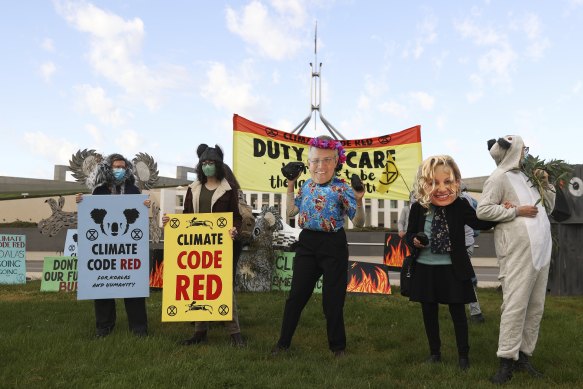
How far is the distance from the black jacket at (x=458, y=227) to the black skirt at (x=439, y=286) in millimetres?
72

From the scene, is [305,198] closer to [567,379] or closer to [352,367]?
[352,367]

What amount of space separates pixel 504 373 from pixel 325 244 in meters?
→ 1.75

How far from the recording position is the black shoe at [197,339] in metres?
4.86

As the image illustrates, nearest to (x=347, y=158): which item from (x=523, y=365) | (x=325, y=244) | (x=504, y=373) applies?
(x=325, y=244)

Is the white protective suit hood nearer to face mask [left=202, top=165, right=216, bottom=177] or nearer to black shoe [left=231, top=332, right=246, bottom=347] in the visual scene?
face mask [left=202, top=165, right=216, bottom=177]

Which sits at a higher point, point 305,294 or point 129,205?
point 129,205

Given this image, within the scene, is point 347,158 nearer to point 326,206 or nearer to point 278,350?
point 326,206

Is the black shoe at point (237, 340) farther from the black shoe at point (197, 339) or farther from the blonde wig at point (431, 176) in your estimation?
the blonde wig at point (431, 176)

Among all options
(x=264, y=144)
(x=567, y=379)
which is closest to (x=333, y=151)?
(x=567, y=379)

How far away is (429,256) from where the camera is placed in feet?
13.9

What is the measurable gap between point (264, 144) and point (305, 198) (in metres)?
4.12

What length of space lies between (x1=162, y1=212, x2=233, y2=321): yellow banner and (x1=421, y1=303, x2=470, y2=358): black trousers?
71.7 inches

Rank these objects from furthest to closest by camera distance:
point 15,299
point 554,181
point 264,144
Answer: point 264,144, point 15,299, point 554,181

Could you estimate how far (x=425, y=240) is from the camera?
4.15 metres
